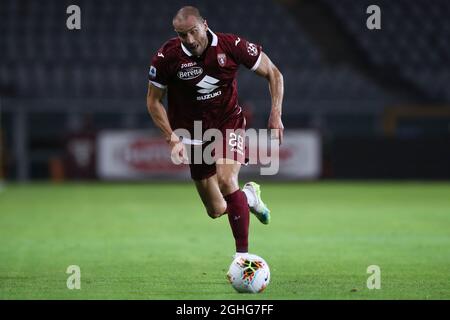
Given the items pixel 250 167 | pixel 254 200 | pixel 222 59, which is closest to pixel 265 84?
pixel 250 167

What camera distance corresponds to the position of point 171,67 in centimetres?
692

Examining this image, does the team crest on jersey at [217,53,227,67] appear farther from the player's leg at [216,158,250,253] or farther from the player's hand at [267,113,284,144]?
the player's leg at [216,158,250,253]

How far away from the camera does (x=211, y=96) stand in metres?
7.11

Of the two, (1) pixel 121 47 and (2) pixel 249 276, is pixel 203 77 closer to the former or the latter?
(2) pixel 249 276

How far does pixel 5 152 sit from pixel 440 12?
12498 millimetres

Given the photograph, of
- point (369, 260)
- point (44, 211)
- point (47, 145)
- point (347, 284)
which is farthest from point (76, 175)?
point (347, 284)

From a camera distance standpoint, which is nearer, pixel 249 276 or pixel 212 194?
pixel 249 276

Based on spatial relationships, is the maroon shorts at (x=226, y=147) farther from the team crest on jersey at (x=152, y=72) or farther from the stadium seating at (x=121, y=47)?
the stadium seating at (x=121, y=47)

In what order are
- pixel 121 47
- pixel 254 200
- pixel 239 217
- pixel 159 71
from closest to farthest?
pixel 239 217 < pixel 159 71 < pixel 254 200 < pixel 121 47

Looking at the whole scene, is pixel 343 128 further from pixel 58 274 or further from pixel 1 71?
pixel 58 274

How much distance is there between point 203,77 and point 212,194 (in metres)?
0.97

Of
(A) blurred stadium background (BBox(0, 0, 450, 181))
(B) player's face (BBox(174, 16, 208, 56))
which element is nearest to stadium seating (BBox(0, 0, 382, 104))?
(A) blurred stadium background (BBox(0, 0, 450, 181))

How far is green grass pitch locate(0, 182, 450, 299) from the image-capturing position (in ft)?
21.3

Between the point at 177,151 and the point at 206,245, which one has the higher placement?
the point at 177,151
